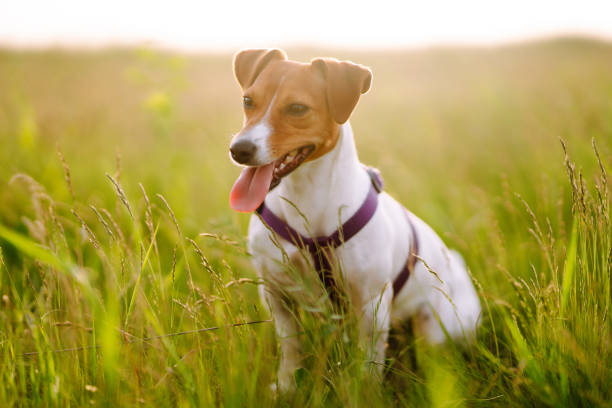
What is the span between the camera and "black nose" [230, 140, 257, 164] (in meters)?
1.94

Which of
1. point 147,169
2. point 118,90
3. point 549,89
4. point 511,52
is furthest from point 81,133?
point 511,52

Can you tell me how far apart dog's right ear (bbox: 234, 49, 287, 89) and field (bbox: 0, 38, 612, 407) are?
0.85 meters

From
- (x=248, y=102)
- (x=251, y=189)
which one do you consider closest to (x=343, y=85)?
(x=248, y=102)

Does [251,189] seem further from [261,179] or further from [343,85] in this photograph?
[343,85]

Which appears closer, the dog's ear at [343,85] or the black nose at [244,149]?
the black nose at [244,149]

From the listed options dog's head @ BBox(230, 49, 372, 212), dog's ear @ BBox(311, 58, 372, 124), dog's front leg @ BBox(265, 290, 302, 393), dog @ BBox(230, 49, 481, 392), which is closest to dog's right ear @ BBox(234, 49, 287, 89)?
dog @ BBox(230, 49, 481, 392)

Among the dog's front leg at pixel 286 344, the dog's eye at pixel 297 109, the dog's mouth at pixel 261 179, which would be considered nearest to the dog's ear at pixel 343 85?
the dog's eye at pixel 297 109

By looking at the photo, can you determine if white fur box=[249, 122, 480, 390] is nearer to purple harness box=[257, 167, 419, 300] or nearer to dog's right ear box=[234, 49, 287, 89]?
purple harness box=[257, 167, 419, 300]

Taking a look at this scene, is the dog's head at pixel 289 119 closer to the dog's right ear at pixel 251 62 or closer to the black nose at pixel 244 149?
the black nose at pixel 244 149

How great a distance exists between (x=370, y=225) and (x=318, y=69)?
0.84 meters

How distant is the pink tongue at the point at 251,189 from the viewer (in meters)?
1.98

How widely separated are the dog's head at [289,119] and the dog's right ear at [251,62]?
6.1 inches

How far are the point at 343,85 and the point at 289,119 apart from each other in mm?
310

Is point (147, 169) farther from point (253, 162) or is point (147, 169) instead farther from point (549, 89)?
point (549, 89)
